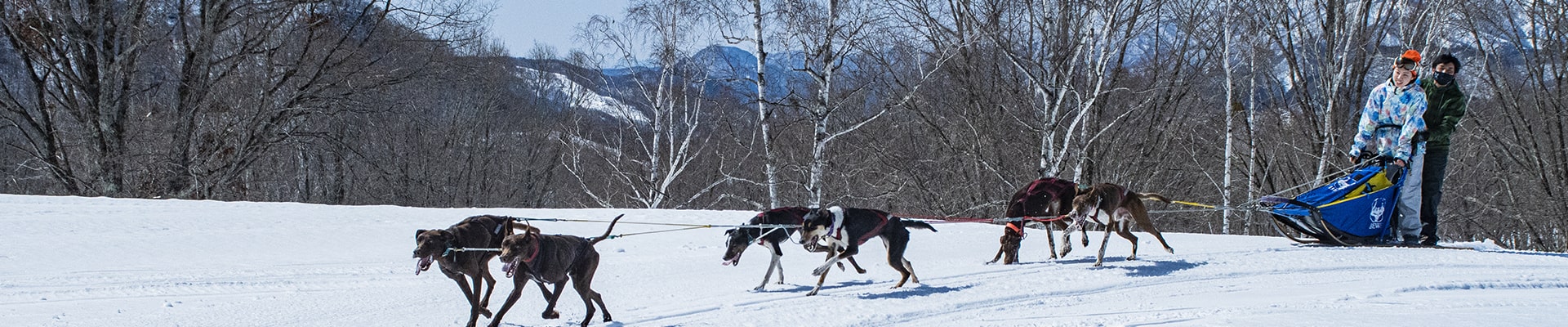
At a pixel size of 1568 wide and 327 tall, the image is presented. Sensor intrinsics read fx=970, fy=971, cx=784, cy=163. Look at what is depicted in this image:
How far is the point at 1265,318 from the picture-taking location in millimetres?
4711

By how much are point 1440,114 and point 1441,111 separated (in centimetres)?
3

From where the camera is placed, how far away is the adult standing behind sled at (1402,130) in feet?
26.7

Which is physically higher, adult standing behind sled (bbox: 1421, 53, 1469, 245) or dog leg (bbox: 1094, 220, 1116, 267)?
adult standing behind sled (bbox: 1421, 53, 1469, 245)

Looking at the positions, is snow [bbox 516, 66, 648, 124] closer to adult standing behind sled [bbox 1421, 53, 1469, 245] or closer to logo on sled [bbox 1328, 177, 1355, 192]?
logo on sled [bbox 1328, 177, 1355, 192]

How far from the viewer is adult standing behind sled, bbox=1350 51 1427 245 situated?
8.12m

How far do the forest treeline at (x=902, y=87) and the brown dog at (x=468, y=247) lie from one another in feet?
31.7

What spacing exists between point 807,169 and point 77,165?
14.7 meters

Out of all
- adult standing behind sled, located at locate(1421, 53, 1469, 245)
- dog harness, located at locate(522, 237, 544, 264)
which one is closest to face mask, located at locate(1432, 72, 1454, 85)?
adult standing behind sled, located at locate(1421, 53, 1469, 245)

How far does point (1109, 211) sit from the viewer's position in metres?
7.87

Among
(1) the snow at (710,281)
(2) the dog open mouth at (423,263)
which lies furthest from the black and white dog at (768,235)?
A: (2) the dog open mouth at (423,263)

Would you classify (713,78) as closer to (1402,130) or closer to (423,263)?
(1402,130)

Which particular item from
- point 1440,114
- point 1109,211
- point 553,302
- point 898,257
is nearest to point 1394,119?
point 1440,114

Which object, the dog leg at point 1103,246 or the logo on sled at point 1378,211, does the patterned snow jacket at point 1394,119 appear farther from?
the dog leg at point 1103,246

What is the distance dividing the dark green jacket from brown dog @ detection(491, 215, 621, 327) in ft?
23.3
